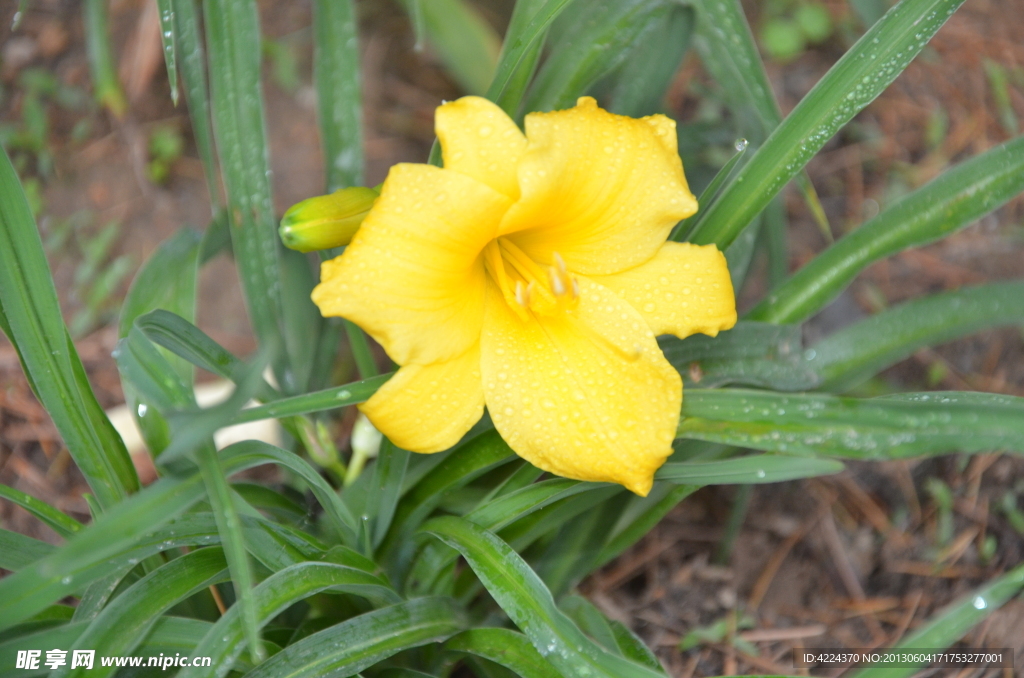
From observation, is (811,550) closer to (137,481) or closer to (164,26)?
(137,481)

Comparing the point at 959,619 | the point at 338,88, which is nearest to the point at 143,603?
the point at 338,88

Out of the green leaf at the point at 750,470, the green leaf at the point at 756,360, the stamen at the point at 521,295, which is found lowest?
the green leaf at the point at 750,470

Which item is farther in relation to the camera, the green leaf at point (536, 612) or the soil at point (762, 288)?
the soil at point (762, 288)

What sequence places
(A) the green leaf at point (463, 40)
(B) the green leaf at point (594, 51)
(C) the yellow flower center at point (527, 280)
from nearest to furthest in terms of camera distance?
(C) the yellow flower center at point (527, 280) → (B) the green leaf at point (594, 51) → (A) the green leaf at point (463, 40)

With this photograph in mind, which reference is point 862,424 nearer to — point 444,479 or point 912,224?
point 912,224

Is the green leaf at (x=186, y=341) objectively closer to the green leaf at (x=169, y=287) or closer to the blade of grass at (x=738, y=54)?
the green leaf at (x=169, y=287)

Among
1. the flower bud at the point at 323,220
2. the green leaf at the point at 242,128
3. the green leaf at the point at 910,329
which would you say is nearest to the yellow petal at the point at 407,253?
the flower bud at the point at 323,220
